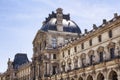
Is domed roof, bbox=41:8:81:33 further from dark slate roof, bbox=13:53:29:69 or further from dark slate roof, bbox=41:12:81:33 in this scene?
dark slate roof, bbox=13:53:29:69

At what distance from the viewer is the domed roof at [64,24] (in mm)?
Answer: 85812

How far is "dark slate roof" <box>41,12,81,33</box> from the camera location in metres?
85.8

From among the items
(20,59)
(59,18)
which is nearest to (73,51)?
(59,18)

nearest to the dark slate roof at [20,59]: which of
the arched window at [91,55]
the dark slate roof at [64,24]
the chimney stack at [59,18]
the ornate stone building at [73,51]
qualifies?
the ornate stone building at [73,51]

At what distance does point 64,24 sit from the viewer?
8819cm

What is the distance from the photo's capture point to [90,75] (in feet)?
199

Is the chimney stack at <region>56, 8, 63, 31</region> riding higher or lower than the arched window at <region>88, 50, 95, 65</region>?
higher

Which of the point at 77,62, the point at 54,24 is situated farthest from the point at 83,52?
the point at 54,24

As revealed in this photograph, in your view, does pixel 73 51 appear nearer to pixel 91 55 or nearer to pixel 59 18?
pixel 91 55

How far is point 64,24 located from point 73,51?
17312mm

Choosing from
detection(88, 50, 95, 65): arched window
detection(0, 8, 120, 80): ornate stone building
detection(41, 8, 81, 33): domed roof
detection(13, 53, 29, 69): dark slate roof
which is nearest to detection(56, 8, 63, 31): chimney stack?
detection(0, 8, 120, 80): ornate stone building

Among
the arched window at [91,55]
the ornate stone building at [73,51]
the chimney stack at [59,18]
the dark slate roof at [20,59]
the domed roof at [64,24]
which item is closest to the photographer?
the ornate stone building at [73,51]

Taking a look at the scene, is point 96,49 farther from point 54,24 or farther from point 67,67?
point 54,24

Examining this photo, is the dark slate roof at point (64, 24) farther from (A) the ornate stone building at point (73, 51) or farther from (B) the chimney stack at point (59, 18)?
(B) the chimney stack at point (59, 18)
